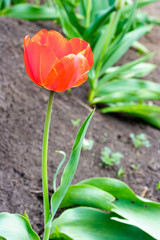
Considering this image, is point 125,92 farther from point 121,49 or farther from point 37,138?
point 37,138

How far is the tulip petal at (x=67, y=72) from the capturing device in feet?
2.84

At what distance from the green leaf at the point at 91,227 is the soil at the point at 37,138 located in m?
0.14

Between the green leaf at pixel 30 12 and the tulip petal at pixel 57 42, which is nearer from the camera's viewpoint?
the tulip petal at pixel 57 42

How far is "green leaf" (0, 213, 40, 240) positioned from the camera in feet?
3.22

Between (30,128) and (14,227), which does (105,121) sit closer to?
(30,128)

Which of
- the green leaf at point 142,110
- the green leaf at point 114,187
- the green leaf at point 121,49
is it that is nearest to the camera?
the green leaf at point 114,187

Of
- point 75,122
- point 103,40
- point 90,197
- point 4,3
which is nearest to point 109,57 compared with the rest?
point 103,40

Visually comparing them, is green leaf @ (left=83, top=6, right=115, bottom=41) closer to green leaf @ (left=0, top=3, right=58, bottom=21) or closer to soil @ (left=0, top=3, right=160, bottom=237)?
soil @ (left=0, top=3, right=160, bottom=237)

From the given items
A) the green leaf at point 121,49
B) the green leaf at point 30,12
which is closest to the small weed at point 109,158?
the green leaf at point 121,49

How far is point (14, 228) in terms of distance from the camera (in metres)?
1.01

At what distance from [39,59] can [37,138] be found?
3.22 ft

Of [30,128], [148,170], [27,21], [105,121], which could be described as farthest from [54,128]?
[27,21]

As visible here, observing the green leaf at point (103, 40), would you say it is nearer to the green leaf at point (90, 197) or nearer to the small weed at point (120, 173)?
the small weed at point (120, 173)

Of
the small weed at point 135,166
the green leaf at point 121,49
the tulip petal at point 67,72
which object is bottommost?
the small weed at point 135,166
